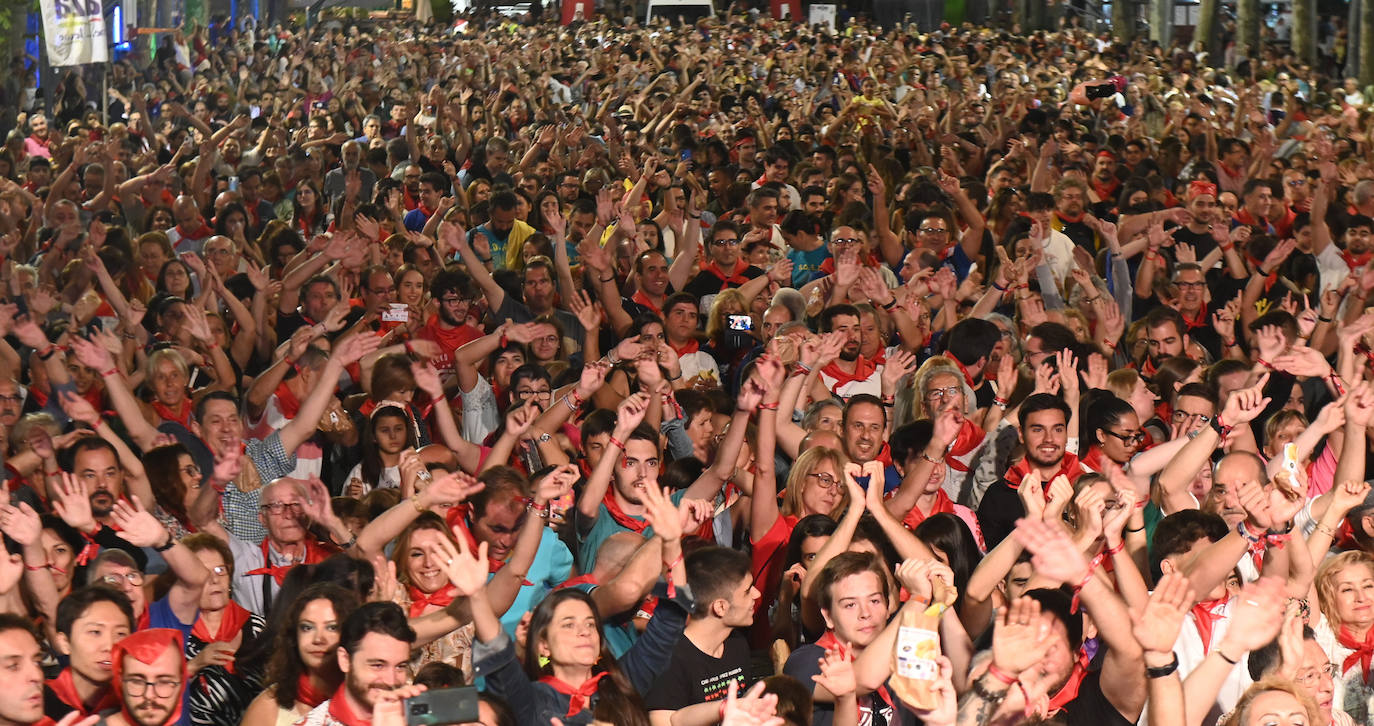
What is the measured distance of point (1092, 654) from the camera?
5855mm

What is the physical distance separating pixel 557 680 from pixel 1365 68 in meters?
27.5

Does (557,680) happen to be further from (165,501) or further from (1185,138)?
(1185,138)

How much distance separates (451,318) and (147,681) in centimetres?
509

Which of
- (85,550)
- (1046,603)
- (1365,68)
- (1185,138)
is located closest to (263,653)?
(85,550)

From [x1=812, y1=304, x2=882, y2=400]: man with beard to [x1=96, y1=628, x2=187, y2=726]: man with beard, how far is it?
4343 millimetres

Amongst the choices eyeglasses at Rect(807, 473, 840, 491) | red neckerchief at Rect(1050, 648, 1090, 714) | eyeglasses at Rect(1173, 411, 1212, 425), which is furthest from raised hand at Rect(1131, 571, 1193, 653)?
eyeglasses at Rect(1173, 411, 1212, 425)

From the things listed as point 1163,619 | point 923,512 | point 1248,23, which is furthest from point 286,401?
point 1248,23

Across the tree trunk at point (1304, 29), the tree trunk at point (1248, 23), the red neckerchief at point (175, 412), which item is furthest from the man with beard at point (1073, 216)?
the tree trunk at point (1248, 23)

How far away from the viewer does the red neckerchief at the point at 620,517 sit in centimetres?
709

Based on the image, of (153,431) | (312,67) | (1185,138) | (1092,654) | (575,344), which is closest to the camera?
(1092,654)

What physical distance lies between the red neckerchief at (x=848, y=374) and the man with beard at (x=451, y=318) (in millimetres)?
1916

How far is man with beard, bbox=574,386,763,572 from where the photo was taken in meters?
6.99

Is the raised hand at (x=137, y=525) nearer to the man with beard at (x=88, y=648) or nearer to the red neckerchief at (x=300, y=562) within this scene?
the man with beard at (x=88, y=648)

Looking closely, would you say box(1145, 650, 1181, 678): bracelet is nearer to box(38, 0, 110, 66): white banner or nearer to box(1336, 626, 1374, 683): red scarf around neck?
box(1336, 626, 1374, 683): red scarf around neck
